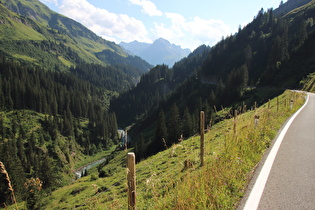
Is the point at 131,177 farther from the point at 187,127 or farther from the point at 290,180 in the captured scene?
the point at 187,127

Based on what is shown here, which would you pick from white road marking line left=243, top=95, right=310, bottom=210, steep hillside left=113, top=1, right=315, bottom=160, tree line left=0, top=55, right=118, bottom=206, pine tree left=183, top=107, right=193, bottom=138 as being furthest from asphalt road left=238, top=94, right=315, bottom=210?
tree line left=0, top=55, right=118, bottom=206

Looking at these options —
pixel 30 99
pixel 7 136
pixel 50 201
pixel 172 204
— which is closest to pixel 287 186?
pixel 172 204

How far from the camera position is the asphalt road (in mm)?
4961

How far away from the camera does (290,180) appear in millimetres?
6203

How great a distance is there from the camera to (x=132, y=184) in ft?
15.4

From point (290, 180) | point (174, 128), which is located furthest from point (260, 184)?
point (174, 128)

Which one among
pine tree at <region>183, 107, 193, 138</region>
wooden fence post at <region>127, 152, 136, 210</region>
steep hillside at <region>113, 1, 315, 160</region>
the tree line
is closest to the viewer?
wooden fence post at <region>127, 152, 136, 210</region>

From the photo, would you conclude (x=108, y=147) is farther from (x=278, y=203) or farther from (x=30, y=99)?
(x=278, y=203)

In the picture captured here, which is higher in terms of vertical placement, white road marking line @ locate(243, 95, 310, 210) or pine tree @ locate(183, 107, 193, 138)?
white road marking line @ locate(243, 95, 310, 210)

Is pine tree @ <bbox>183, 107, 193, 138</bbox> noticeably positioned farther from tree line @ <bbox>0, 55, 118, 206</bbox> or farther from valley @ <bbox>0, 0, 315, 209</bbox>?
tree line @ <bbox>0, 55, 118, 206</bbox>

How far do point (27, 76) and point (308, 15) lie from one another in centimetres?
24386

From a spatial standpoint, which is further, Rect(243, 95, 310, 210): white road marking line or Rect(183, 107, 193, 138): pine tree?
Rect(183, 107, 193, 138): pine tree

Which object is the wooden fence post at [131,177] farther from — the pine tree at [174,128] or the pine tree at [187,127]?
the pine tree at [187,127]

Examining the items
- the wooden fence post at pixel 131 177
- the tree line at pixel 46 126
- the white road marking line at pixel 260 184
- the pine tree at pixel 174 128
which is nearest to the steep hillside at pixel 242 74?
the pine tree at pixel 174 128
